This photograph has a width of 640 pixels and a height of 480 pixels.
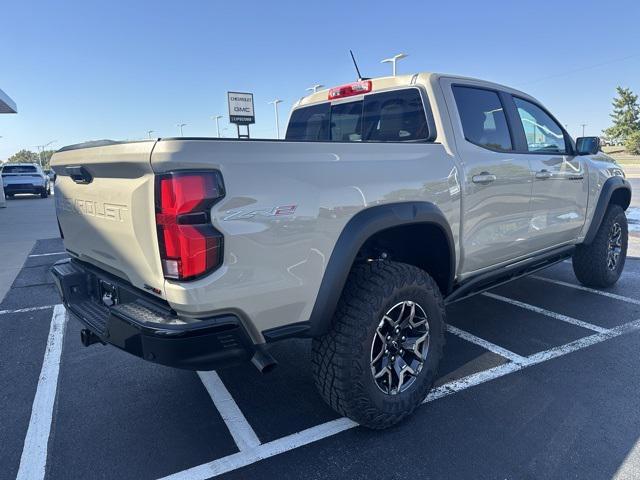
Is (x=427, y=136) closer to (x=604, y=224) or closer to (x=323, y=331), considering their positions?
(x=323, y=331)

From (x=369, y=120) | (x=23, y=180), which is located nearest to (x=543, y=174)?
(x=369, y=120)

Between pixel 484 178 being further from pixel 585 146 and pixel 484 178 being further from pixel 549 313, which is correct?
pixel 549 313

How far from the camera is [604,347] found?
362cm

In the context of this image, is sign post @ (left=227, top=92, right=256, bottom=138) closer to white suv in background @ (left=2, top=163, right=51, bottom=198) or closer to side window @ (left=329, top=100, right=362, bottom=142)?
white suv in background @ (left=2, top=163, right=51, bottom=198)

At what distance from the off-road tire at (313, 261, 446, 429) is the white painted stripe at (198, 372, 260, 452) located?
0.50 meters

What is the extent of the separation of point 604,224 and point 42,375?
17.5 ft

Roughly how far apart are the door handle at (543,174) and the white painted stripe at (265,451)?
7.90ft

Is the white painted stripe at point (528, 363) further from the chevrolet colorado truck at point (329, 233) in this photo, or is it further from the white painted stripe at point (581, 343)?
the chevrolet colorado truck at point (329, 233)

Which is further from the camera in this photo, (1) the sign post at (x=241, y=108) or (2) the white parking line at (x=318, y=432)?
(1) the sign post at (x=241, y=108)

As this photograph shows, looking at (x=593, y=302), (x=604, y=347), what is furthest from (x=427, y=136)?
(x=593, y=302)

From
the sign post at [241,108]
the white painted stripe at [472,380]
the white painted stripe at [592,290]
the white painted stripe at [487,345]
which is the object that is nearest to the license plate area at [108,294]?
the white painted stripe at [472,380]

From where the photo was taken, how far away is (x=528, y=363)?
3.38m

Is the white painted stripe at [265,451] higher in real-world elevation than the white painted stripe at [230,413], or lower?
higher

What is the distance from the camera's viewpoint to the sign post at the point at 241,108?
2119cm
